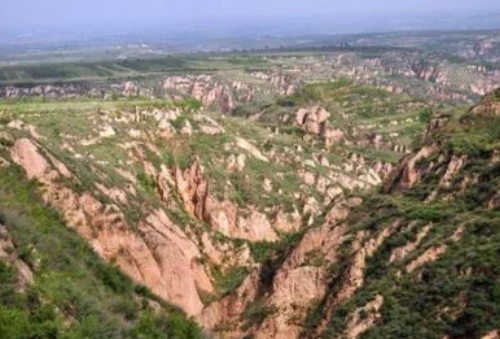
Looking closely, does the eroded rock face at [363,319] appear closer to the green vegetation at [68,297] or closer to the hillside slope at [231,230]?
the hillside slope at [231,230]

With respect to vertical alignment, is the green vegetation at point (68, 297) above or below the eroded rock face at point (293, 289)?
above

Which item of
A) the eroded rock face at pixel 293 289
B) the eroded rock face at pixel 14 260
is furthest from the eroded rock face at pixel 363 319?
the eroded rock face at pixel 14 260

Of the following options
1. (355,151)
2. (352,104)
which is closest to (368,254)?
(355,151)

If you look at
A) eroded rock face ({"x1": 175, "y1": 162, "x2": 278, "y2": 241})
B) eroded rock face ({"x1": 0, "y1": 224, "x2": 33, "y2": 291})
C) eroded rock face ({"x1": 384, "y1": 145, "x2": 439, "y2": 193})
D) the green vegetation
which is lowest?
eroded rock face ({"x1": 175, "y1": 162, "x2": 278, "y2": 241})

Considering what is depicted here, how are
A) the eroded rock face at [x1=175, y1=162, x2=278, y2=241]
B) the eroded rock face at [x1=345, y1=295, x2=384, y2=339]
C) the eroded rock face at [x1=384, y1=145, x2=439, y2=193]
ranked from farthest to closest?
1. the eroded rock face at [x1=175, y1=162, x2=278, y2=241]
2. the eroded rock face at [x1=384, y1=145, x2=439, y2=193]
3. the eroded rock face at [x1=345, y1=295, x2=384, y2=339]

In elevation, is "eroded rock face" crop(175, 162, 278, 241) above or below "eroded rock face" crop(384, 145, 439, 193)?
below

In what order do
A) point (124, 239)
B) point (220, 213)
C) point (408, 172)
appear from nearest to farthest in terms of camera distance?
point (408, 172) < point (124, 239) < point (220, 213)

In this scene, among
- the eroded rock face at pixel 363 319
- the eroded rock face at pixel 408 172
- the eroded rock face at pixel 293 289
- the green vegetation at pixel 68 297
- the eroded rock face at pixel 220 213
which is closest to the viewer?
the green vegetation at pixel 68 297

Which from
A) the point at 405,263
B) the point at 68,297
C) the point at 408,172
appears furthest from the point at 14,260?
the point at 408,172

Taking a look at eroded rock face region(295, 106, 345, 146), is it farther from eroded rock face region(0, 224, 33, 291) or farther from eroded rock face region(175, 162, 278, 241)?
eroded rock face region(0, 224, 33, 291)

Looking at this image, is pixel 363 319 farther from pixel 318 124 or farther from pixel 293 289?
pixel 318 124

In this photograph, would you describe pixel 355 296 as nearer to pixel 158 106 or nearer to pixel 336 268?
pixel 336 268

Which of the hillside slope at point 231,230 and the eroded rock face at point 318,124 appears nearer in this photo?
the hillside slope at point 231,230

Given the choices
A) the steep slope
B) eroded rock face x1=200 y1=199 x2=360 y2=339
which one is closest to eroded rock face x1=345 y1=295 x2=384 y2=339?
the steep slope
